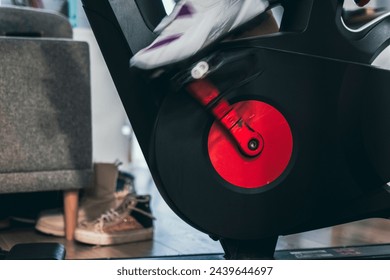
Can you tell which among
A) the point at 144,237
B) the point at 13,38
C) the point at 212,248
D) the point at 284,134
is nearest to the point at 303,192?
the point at 284,134

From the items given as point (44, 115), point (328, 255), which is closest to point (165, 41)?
point (328, 255)

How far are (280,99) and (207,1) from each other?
180 millimetres

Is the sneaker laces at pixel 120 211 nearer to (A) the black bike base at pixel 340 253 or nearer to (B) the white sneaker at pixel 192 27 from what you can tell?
(A) the black bike base at pixel 340 253

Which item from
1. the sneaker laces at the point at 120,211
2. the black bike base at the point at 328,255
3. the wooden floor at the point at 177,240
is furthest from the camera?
the sneaker laces at the point at 120,211

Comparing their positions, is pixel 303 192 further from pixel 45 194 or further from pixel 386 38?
pixel 45 194

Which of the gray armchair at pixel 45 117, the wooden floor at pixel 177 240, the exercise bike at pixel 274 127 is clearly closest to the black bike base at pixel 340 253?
the exercise bike at pixel 274 127

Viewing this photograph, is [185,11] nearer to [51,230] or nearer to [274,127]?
[274,127]

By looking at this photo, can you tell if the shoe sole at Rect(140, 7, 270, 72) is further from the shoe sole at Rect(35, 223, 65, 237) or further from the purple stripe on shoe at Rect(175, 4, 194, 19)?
the shoe sole at Rect(35, 223, 65, 237)

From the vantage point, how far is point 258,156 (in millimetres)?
899

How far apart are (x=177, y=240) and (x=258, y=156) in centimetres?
76

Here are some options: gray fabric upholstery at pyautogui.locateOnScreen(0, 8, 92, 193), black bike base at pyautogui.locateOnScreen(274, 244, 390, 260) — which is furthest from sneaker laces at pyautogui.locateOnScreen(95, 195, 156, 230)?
black bike base at pyautogui.locateOnScreen(274, 244, 390, 260)

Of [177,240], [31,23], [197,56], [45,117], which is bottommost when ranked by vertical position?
[177,240]

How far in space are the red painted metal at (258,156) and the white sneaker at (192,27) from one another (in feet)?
0.40

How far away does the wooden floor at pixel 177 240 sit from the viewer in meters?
1.49
